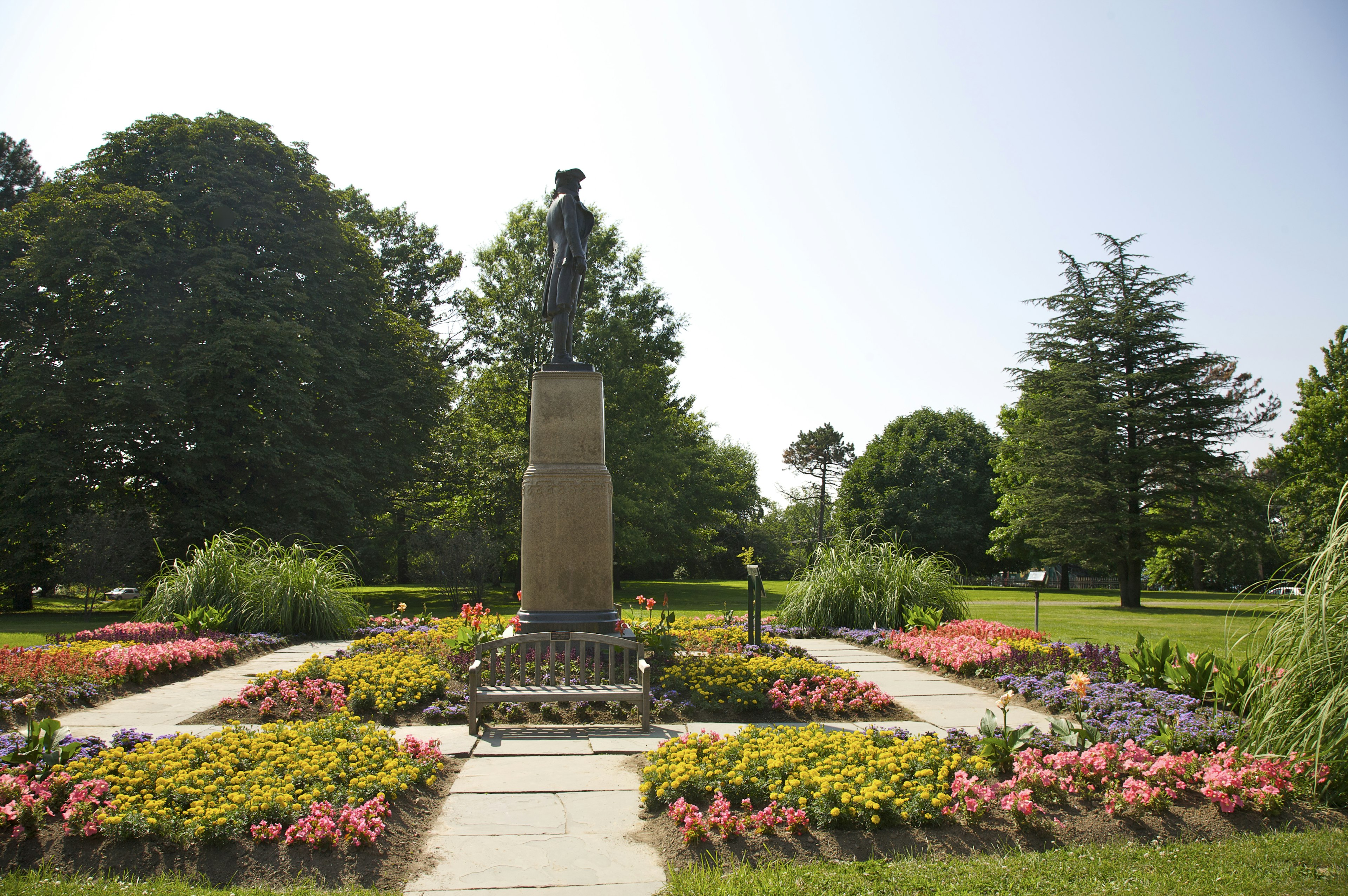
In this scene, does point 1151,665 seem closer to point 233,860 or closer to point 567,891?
point 567,891

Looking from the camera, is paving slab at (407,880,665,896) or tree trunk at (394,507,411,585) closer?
paving slab at (407,880,665,896)

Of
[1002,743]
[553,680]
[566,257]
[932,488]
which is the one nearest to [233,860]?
[553,680]

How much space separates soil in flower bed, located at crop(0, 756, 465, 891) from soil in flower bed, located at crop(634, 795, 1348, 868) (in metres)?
1.14

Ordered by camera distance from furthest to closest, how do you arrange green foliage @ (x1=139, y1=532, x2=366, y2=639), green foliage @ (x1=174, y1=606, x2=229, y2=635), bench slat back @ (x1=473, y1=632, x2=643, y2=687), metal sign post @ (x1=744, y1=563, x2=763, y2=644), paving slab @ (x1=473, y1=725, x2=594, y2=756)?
1. green foliage @ (x1=139, y1=532, x2=366, y2=639)
2. green foliage @ (x1=174, y1=606, x2=229, y2=635)
3. metal sign post @ (x1=744, y1=563, x2=763, y2=644)
4. bench slat back @ (x1=473, y1=632, x2=643, y2=687)
5. paving slab @ (x1=473, y1=725, x2=594, y2=756)

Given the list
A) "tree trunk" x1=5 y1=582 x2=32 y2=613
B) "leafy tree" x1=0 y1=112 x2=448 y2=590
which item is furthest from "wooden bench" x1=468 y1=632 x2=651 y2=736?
"tree trunk" x1=5 y1=582 x2=32 y2=613

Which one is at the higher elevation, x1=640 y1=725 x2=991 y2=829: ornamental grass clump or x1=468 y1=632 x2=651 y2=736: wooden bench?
x1=468 y1=632 x2=651 y2=736: wooden bench

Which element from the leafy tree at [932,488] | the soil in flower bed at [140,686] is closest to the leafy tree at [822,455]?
the leafy tree at [932,488]

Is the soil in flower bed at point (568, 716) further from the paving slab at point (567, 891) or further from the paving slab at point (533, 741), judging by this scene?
the paving slab at point (567, 891)

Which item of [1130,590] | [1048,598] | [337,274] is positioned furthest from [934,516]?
[337,274]

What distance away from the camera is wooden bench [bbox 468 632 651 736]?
5.75m

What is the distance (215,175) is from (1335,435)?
34.9 meters

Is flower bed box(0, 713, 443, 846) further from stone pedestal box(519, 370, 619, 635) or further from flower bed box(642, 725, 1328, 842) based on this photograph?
stone pedestal box(519, 370, 619, 635)

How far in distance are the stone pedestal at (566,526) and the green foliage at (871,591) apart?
490 centimetres

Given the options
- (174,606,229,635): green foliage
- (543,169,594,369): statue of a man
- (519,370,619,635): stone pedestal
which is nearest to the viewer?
(519,370,619,635): stone pedestal
